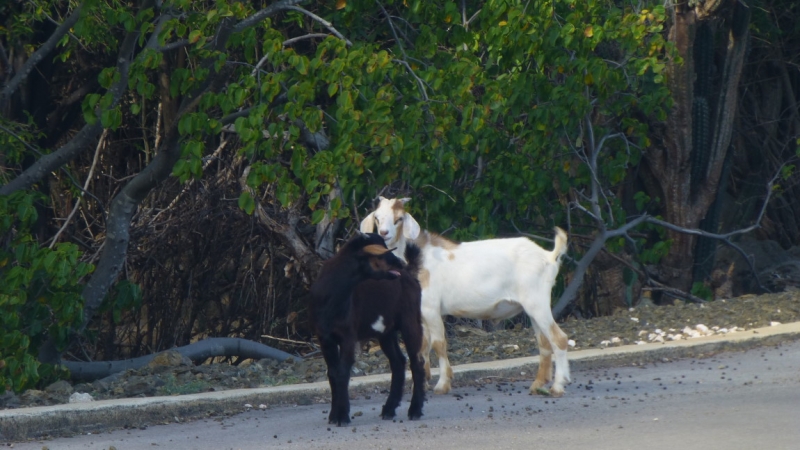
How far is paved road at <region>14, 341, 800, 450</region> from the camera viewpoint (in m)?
7.18

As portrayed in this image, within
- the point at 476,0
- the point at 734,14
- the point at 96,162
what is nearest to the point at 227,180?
the point at 96,162

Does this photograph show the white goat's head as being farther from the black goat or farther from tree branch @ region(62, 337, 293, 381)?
tree branch @ region(62, 337, 293, 381)

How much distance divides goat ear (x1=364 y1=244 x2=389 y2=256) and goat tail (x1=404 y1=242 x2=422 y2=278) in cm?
133

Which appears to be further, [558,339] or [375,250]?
[558,339]

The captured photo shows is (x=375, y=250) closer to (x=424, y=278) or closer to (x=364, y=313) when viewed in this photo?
(x=364, y=313)

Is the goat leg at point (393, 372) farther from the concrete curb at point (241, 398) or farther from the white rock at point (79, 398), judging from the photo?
the white rock at point (79, 398)

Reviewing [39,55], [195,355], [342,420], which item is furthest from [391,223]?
[39,55]

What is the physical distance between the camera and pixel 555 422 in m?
7.96

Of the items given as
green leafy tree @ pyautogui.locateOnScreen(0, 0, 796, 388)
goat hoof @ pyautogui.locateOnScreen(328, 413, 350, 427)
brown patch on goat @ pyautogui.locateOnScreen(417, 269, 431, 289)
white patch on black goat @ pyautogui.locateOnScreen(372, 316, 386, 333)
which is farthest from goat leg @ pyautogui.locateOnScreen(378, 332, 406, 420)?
green leafy tree @ pyautogui.locateOnScreen(0, 0, 796, 388)

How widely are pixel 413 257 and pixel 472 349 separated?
2672 mm

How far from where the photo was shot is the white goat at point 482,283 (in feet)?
31.3

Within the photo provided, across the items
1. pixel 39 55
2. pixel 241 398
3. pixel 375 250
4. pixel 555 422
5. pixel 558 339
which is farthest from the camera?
pixel 39 55

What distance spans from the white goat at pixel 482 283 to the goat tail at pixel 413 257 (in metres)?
0.04

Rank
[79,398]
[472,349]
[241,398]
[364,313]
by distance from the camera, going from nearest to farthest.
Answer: [364,313]
[241,398]
[79,398]
[472,349]
